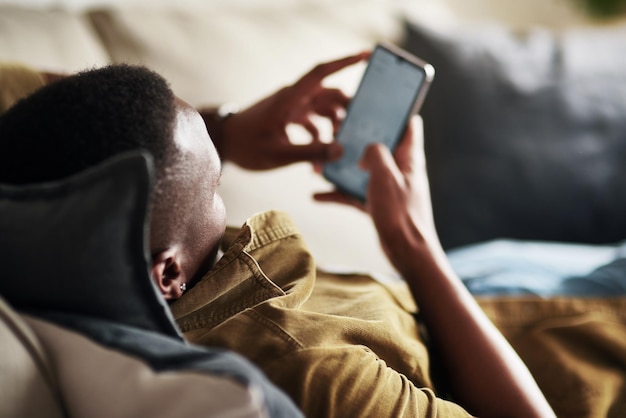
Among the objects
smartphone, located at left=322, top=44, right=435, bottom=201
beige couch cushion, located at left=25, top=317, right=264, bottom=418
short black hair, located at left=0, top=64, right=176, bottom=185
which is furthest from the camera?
smartphone, located at left=322, top=44, right=435, bottom=201

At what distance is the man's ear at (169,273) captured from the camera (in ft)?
1.74

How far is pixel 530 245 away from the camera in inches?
43.7

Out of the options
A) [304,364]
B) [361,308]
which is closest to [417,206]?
[361,308]

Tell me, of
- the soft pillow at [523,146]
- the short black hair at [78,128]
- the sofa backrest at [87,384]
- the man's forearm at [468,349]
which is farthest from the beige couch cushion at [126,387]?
the soft pillow at [523,146]

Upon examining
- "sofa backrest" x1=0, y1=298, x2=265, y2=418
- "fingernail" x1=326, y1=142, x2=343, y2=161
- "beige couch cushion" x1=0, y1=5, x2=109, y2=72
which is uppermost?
"beige couch cushion" x1=0, y1=5, x2=109, y2=72

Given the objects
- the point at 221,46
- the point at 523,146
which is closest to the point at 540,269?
the point at 523,146

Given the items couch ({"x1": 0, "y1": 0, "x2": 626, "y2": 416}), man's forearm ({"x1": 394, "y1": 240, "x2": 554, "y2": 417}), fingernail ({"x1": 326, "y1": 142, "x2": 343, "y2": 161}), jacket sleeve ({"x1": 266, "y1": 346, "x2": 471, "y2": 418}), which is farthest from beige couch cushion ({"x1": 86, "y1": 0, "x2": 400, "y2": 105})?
jacket sleeve ({"x1": 266, "y1": 346, "x2": 471, "y2": 418})

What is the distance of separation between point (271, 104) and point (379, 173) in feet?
0.74

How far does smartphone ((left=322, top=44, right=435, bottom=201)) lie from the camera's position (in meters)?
0.89

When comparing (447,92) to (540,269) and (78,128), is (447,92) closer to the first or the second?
(540,269)

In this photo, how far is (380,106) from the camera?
91cm

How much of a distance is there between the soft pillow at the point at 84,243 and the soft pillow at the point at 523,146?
853 mm

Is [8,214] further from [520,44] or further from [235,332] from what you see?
Result: [520,44]

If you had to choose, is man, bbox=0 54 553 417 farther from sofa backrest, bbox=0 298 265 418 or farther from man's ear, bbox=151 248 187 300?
sofa backrest, bbox=0 298 265 418
